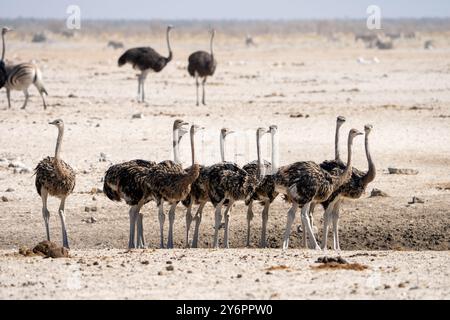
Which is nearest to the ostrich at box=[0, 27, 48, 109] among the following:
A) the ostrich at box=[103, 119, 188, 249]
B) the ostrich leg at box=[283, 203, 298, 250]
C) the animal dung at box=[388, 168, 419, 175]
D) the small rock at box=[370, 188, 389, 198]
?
the animal dung at box=[388, 168, 419, 175]

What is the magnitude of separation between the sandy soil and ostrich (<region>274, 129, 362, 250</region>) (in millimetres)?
780

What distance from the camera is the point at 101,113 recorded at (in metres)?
21.1

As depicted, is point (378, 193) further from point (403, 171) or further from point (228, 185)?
point (228, 185)

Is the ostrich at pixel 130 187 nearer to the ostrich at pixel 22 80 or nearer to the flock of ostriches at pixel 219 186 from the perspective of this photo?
the flock of ostriches at pixel 219 186

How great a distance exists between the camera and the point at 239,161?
16250 millimetres

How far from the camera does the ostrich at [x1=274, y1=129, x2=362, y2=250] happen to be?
11336 mm

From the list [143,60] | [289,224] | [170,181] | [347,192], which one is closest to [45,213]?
[170,181]

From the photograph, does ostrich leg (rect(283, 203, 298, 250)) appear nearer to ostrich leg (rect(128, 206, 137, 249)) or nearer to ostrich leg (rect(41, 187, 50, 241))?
ostrich leg (rect(128, 206, 137, 249))

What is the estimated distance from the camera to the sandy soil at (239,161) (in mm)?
9297

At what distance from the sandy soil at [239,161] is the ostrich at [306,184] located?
78 cm

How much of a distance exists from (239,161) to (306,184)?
4.98 meters
